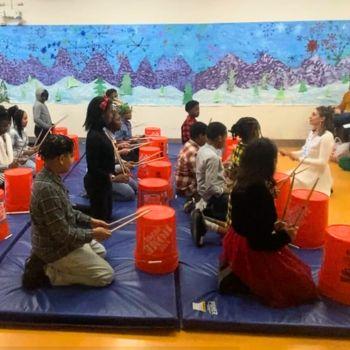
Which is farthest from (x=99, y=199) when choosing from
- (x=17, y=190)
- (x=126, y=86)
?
(x=126, y=86)

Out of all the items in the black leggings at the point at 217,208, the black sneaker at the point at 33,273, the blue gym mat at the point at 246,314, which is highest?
the black leggings at the point at 217,208

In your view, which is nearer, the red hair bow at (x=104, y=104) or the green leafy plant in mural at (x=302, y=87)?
the red hair bow at (x=104, y=104)

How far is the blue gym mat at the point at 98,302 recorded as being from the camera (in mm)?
2623

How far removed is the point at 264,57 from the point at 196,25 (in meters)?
1.30

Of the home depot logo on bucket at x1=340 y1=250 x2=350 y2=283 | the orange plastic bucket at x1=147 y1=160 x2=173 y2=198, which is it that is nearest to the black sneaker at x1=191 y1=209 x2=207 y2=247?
the orange plastic bucket at x1=147 y1=160 x2=173 y2=198

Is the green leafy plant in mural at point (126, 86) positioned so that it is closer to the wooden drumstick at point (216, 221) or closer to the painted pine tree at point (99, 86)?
the painted pine tree at point (99, 86)

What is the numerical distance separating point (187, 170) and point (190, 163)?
0.41 feet

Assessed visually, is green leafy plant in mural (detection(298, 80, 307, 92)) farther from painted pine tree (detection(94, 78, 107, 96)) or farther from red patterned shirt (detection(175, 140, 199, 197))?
red patterned shirt (detection(175, 140, 199, 197))

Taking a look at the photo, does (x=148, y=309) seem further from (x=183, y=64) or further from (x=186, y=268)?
(x=183, y=64)

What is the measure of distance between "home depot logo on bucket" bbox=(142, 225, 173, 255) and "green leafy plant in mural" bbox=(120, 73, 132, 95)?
4890 millimetres

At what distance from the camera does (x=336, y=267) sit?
2797 mm

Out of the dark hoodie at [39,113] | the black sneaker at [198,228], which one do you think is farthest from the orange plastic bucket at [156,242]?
the dark hoodie at [39,113]

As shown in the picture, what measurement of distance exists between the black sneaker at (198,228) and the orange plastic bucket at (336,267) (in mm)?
1029

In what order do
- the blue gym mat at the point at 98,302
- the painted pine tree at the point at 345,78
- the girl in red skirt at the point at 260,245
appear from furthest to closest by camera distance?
the painted pine tree at the point at 345,78
the blue gym mat at the point at 98,302
the girl in red skirt at the point at 260,245
